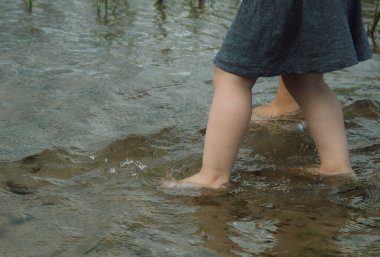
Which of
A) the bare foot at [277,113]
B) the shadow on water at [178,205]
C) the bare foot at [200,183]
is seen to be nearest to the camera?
the shadow on water at [178,205]

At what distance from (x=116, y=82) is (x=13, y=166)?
1181 millimetres

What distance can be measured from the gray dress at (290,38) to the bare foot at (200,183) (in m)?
0.40

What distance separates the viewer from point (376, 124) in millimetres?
3264

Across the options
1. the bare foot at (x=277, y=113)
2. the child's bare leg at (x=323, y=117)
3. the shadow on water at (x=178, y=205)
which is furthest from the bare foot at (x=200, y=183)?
the bare foot at (x=277, y=113)

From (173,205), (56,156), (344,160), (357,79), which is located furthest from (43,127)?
(357,79)

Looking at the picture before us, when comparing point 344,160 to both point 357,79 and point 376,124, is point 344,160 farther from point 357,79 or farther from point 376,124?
point 357,79

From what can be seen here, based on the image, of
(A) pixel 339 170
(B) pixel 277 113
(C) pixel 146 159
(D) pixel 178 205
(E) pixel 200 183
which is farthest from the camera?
(B) pixel 277 113

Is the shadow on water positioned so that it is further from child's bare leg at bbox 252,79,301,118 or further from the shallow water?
child's bare leg at bbox 252,79,301,118

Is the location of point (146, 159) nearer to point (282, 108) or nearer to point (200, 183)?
point (200, 183)

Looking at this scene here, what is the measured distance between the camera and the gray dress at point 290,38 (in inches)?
89.7

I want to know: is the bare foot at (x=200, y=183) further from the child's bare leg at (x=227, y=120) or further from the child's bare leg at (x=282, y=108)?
the child's bare leg at (x=282, y=108)

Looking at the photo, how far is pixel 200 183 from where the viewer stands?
2.45 metres

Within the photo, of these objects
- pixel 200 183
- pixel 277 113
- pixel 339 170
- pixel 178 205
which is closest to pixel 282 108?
pixel 277 113

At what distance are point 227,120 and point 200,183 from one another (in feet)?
0.85
